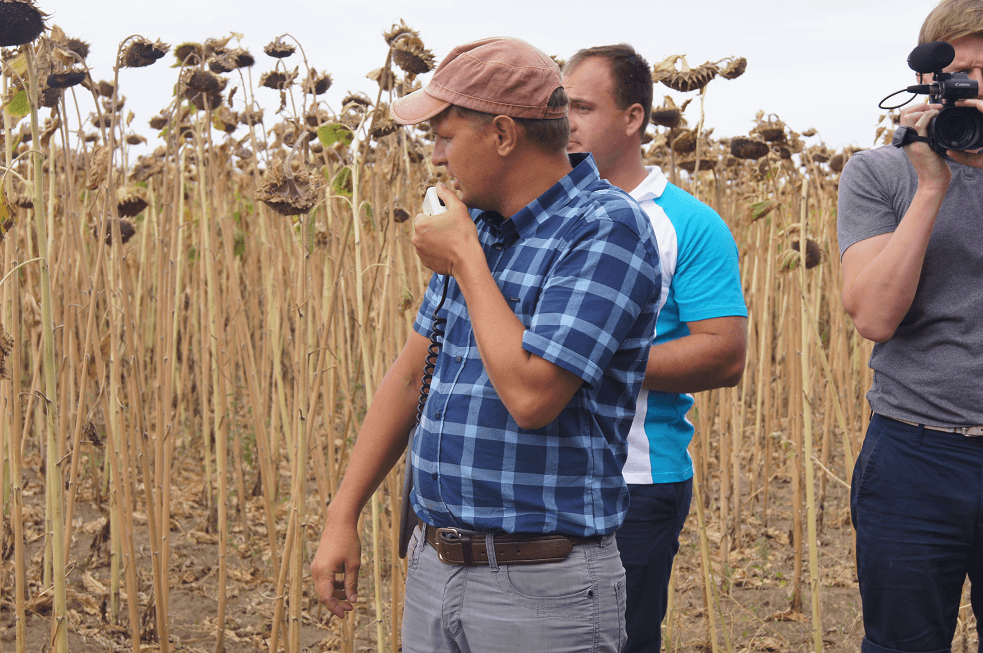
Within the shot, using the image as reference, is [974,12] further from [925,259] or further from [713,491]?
[713,491]

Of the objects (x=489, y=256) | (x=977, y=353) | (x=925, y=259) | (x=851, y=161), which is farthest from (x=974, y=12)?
(x=489, y=256)

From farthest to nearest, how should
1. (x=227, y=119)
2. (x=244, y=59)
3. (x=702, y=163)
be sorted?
1. (x=227, y=119)
2. (x=244, y=59)
3. (x=702, y=163)

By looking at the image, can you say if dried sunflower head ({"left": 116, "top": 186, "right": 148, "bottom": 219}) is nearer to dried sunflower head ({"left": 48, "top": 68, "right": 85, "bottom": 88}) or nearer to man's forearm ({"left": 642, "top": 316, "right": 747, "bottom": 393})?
dried sunflower head ({"left": 48, "top": 68, "right": 85, "bottom": 88})

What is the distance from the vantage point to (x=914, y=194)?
1.51 meters

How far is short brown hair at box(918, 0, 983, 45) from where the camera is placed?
56.6 inches

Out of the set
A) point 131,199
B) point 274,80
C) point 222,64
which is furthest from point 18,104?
point 274,80

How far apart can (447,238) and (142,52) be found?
167cm

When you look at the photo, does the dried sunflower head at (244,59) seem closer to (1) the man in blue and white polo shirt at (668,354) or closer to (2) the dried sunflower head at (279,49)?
(2) the dried sunflower head at (279,49)

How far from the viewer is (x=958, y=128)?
1.44 metres

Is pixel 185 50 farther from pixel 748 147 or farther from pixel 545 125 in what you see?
pixel 545 125

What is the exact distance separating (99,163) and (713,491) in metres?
3.34

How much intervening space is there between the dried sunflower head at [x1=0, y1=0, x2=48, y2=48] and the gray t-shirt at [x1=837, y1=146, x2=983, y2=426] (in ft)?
5.05

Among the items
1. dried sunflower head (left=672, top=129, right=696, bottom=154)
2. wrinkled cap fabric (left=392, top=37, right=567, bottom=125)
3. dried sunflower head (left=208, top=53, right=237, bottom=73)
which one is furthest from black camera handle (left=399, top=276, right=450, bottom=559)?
dried sunflower head (left=208, top=53, right=237, bottom=73)

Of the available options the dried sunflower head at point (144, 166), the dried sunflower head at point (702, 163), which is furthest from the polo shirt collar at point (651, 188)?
the dried sunflower head at point (144, 166)
